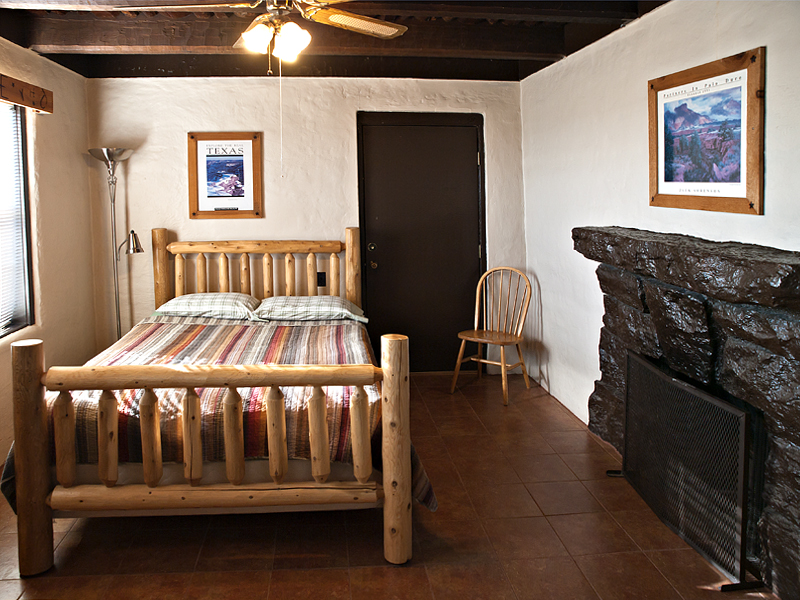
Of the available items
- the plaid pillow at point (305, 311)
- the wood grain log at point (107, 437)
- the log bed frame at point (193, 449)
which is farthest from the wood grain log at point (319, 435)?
the plaid pillow at point (305, 311)

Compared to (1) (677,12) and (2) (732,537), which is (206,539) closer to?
(2) (732,537)

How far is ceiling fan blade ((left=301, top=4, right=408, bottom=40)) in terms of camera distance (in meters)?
2.44

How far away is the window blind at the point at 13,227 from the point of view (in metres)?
3.65

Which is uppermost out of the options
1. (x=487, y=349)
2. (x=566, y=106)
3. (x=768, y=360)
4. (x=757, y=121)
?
(x=566, y=106)

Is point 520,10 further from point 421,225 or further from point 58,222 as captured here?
point 58,222

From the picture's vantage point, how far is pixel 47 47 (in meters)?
3.91

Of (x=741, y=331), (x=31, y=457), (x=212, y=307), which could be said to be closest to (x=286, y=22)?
(x=31, y=457)

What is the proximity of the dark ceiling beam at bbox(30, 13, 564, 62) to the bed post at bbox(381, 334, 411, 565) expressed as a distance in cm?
230

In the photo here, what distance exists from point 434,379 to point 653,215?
2354 millimetres

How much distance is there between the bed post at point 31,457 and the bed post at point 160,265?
7.82ft

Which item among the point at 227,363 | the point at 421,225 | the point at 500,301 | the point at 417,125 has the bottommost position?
the point at 227,363

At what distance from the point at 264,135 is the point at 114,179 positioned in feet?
3.51

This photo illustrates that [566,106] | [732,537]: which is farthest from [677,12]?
[732,537]

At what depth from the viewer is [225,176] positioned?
490 cm
